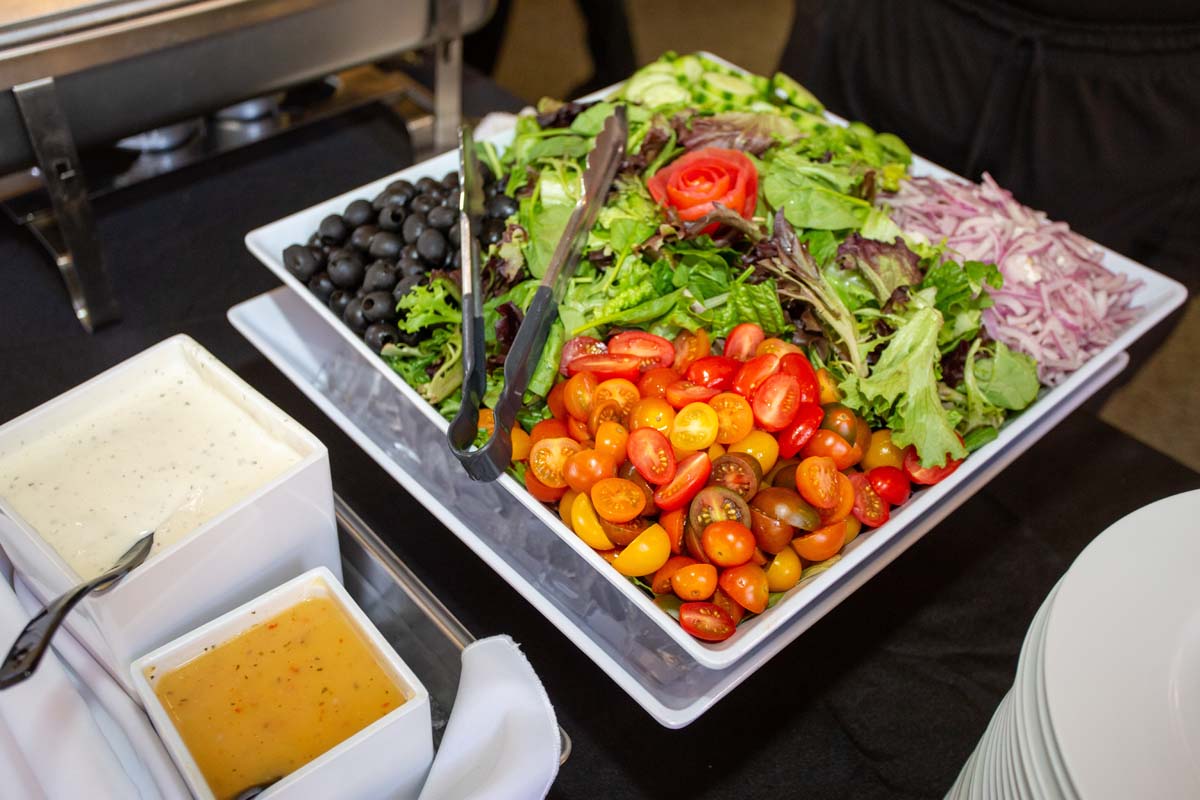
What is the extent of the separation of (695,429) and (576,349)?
0.57ft

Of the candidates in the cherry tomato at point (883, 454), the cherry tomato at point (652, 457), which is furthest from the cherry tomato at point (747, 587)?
the cherry tomato at point (883, 454)

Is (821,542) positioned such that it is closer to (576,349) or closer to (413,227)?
(576,349)

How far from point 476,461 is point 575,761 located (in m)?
0.29

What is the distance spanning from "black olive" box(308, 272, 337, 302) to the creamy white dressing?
29 centimetres

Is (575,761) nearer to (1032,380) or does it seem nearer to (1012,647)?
(1012,647)

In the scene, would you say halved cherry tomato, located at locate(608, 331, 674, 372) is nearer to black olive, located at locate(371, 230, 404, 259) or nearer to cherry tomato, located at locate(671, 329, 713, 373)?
cherry tomato, located at locate(671, 329, 713, 373)

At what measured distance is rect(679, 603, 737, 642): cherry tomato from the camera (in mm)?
804

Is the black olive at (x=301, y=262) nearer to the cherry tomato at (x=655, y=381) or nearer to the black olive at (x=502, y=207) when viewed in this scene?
the black olive at (x=502, y=207)

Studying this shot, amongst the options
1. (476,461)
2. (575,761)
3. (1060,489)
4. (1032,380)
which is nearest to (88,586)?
(476,461)

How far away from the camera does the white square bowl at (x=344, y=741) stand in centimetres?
63

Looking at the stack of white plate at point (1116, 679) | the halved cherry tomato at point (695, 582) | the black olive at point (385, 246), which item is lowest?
the halved cherry tomato at point (695, 582)

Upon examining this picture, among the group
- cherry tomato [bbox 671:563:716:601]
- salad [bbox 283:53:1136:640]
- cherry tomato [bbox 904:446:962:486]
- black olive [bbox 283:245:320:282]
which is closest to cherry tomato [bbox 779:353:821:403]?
salad [bbox 283:53:1136:640]

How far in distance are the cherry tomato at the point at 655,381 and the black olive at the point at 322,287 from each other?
0.40 meters

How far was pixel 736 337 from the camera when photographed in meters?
1.02
